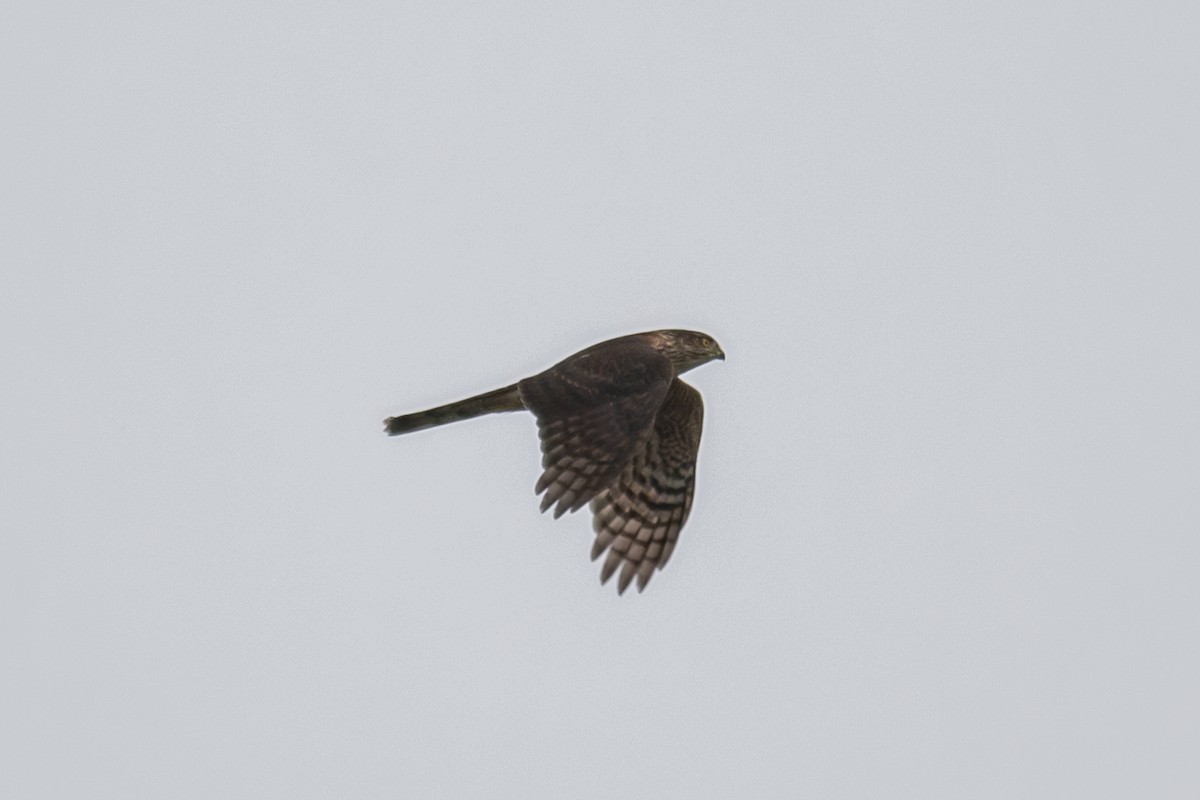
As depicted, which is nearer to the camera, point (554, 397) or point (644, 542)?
point (554, 397)

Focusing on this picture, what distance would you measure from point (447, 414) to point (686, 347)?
181cm

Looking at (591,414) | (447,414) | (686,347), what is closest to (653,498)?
(686,347)

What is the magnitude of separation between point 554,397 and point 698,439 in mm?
2198

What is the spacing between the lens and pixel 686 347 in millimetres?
16156

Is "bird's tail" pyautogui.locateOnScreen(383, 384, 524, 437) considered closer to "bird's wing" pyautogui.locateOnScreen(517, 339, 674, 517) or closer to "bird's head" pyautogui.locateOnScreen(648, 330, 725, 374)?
"bird's wing" pyautogui.locateOnScreen(517, 339, 674, 517)

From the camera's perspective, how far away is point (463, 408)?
52.4 feet

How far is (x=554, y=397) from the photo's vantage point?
15.0 m

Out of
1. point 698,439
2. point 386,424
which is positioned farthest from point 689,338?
point 386,424

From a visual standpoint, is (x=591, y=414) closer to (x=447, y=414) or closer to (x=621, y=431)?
(x=621, y=431)

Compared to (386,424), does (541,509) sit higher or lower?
lower

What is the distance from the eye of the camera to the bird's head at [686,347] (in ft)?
52.6

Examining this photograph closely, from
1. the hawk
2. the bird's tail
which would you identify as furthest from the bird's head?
the bird's tail

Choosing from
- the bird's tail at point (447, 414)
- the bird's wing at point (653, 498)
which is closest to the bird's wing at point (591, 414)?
the bird's tail at point (447, 414)

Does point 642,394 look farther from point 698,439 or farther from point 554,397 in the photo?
point 698,439
